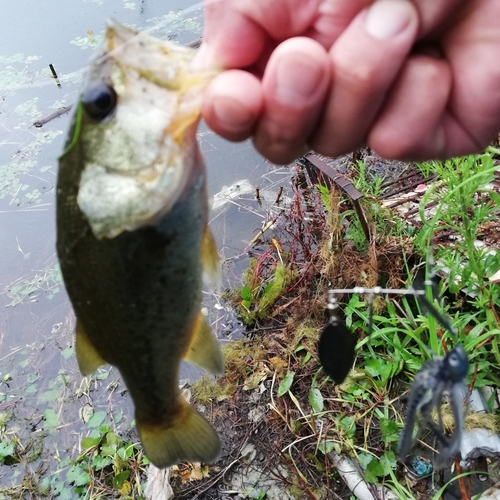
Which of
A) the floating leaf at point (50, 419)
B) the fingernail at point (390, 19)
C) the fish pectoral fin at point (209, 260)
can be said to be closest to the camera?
the fingernail at point (390, 19)

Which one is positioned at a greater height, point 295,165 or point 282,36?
point 282,36

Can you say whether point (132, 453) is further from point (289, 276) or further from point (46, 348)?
point (289, 276)

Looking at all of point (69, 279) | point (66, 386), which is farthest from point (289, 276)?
point (69, 279)

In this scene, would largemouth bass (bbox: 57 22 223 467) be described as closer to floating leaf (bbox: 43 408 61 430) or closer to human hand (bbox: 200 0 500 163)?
human hand (bbox: 200 0 500 163)

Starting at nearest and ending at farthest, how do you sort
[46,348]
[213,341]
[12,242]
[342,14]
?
[342,14] → [213,341] → [46,348] → [12,242]

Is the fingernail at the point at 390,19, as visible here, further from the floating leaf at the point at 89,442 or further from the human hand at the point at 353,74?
the floating leaf at the point at 89,442

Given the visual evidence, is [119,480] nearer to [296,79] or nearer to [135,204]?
[135,204]

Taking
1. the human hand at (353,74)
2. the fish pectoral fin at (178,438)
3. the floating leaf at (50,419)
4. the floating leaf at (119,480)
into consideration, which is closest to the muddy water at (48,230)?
the floating leaf at (50,419)
